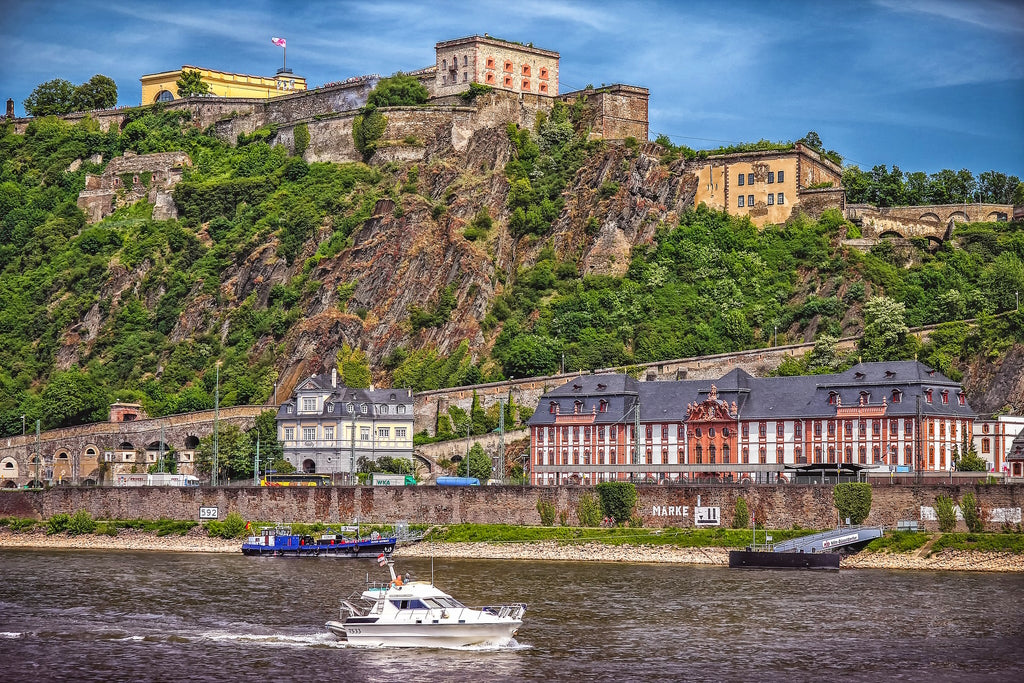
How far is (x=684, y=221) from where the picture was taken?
12656 cm

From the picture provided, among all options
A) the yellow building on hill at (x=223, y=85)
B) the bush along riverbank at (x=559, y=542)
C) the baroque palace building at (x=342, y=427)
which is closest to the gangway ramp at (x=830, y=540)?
the bush along riverbank at (x=559, y=542)

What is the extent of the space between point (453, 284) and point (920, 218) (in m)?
39.8

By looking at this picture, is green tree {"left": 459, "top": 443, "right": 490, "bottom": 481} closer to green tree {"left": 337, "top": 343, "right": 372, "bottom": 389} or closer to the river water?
green tree {"left": 337, "top": 343, "right": 372, "bottom": 389}

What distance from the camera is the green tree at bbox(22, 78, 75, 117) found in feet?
553

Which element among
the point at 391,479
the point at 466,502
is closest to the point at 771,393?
the point at 466,502

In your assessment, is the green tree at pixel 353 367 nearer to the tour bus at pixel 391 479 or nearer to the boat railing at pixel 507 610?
the tour bus at pixel 391 479

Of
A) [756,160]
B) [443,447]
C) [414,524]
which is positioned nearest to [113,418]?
[443,447]

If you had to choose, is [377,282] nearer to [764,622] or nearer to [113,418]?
[113,418]

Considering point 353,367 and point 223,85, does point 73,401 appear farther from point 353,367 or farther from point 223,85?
point 223,85

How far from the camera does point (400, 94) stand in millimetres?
141250

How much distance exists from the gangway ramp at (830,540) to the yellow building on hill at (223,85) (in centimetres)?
9959

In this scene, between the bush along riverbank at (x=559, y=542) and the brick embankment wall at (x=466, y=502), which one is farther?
the brick embankment wall at (x=466, y=502)

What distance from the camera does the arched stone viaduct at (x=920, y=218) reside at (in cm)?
12381

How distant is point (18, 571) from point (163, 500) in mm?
19987
